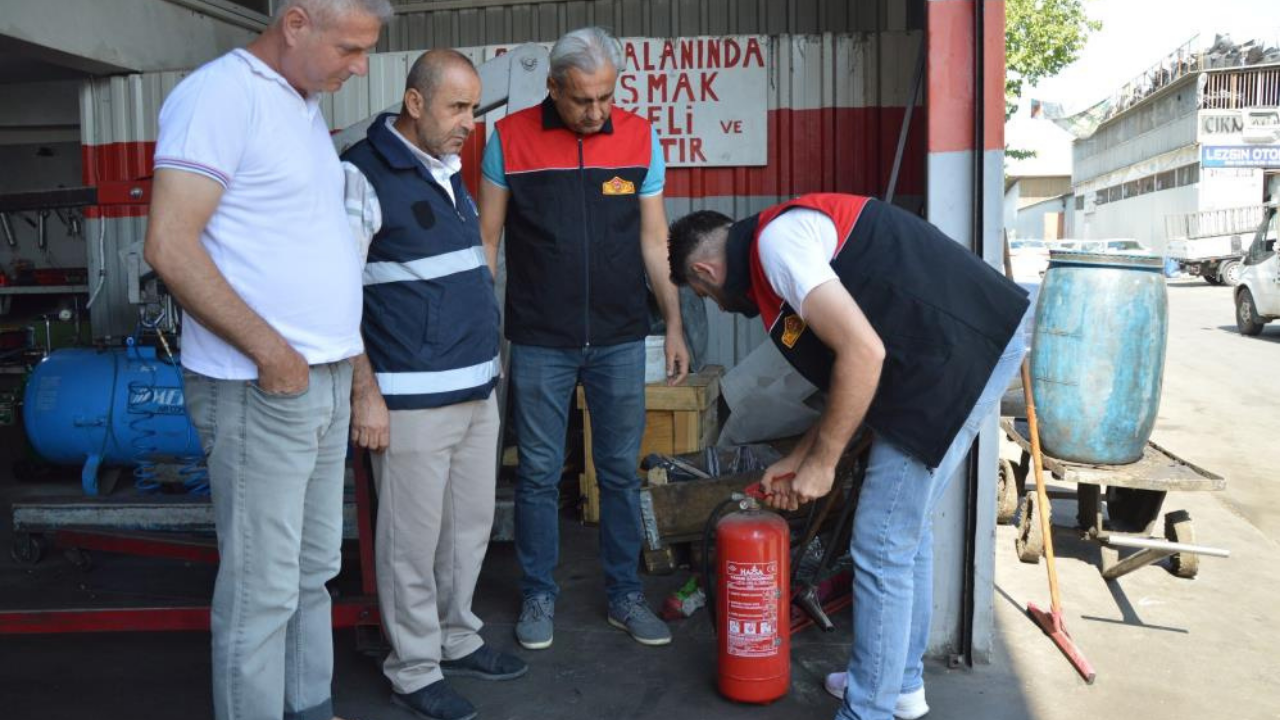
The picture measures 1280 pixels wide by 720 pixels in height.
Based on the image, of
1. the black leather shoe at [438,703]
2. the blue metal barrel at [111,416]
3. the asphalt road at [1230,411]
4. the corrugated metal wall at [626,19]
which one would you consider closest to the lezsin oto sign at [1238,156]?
the asphalt road at [1230,411]

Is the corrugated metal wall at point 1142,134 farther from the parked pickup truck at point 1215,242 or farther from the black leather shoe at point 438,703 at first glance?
the black leather shoe at point 438,703

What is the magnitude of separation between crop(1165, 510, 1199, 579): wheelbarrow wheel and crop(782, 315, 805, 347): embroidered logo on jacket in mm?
2867

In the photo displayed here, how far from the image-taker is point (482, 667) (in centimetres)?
347

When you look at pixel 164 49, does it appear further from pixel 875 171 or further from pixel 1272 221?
pixel 1272 221

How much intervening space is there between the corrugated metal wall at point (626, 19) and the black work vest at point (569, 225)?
471 centimetres

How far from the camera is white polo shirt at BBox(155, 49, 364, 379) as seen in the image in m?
2.20

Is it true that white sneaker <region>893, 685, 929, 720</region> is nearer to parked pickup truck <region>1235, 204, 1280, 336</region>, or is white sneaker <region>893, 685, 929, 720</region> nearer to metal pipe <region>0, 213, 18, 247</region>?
metal pipe <region>0, 213, 18, 247</region>

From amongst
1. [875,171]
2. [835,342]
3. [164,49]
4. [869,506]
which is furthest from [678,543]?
[164,49]

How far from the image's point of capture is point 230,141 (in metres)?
2.22

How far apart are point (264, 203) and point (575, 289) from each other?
1.41 m

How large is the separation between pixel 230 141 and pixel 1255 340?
50.5 feet

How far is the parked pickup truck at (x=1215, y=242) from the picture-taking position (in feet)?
83.1

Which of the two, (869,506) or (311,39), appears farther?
(869,506)

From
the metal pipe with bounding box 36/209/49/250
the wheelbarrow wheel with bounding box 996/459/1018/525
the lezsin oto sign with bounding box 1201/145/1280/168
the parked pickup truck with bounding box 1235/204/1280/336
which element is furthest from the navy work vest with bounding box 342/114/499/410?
the lezsin oto sign with bounding box 1201/145/1280/168
